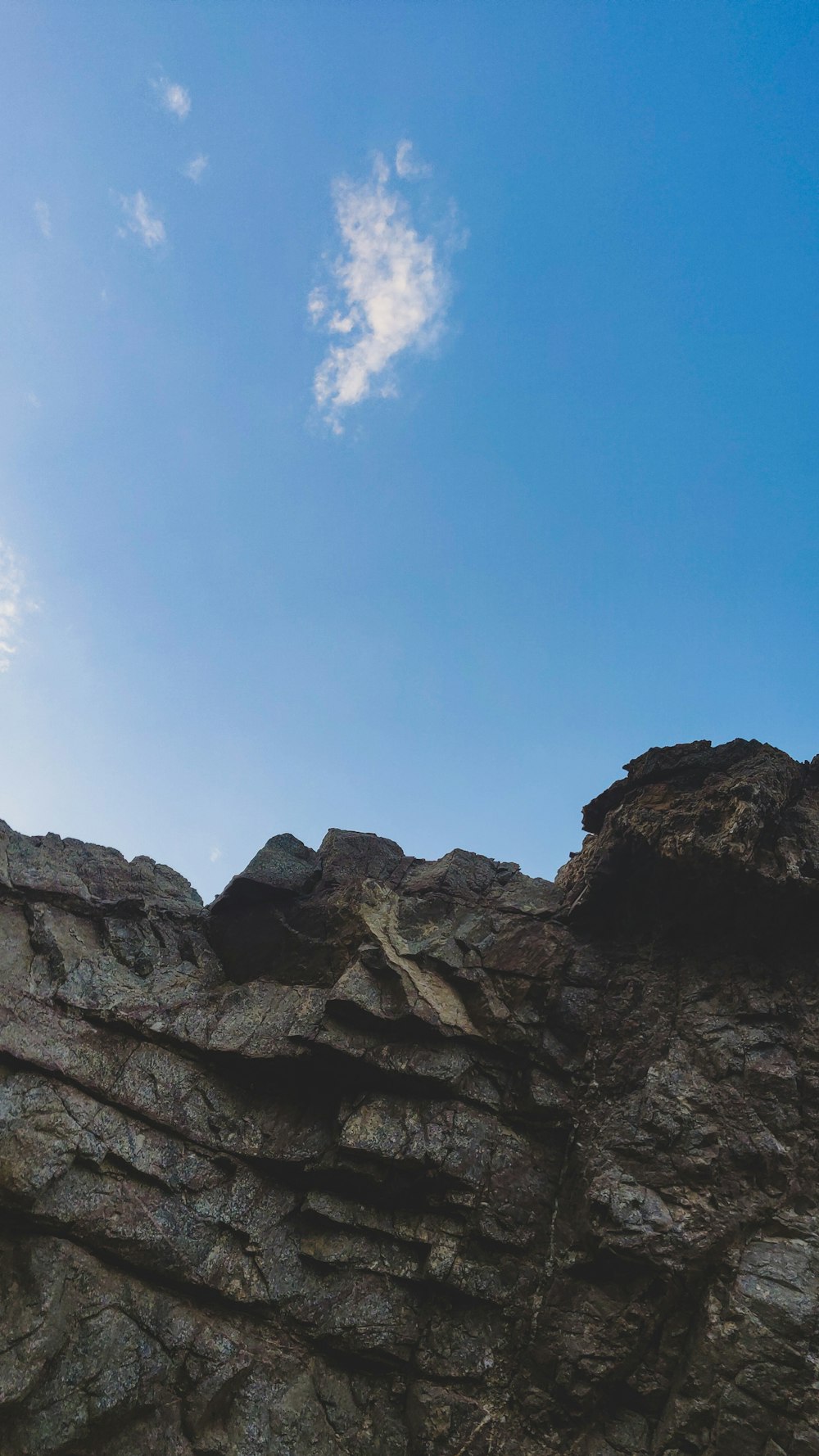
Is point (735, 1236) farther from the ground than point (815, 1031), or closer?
closer

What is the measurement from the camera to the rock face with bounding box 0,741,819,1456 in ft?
39.2

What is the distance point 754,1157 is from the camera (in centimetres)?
1300

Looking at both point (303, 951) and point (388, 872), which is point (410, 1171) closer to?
point (303, 951)

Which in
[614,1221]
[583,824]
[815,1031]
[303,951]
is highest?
[583,824]

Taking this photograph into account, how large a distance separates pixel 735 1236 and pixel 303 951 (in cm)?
1213

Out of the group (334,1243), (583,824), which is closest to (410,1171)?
(334,1243)

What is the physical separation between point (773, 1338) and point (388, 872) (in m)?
14.2

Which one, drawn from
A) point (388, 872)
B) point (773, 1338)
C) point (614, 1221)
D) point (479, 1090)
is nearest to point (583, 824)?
point (388, 872)

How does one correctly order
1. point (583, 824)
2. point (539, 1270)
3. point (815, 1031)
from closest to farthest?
point (539, 1270) → point (815, 1031) → point (583, 824)

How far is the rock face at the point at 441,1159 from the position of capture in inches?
470

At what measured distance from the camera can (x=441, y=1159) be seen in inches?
578

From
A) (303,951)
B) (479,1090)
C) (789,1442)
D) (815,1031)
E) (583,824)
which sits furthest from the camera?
(583,824)

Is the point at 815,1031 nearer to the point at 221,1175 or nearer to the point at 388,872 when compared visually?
the point at 388,872

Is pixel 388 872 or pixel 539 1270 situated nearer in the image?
pixel 539 1270
